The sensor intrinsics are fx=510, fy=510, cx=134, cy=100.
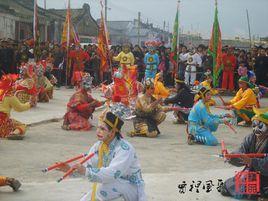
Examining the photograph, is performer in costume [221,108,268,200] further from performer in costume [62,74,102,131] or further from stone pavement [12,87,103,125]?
stone pavement [12,87,103,125]

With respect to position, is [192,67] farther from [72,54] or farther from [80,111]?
[80,111]

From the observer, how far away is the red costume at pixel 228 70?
1808cm

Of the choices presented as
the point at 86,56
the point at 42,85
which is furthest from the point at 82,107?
the point at 86,56

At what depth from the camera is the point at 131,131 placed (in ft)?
32.3

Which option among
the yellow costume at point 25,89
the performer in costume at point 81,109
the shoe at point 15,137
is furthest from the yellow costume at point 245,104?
the yellow costume at point 25,89

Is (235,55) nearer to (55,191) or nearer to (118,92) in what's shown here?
(118,92)

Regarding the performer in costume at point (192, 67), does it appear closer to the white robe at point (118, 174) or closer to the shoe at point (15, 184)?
the shoe at point (15, 184)

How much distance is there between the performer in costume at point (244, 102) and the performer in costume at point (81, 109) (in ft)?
9.95

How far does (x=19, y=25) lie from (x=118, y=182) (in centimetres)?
2595

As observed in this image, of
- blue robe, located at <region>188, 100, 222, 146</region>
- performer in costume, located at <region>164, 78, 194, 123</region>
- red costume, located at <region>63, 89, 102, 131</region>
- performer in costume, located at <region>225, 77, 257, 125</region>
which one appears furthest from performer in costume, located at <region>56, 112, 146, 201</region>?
performer in costume, located at <region>164, 78, 194, 123</region>

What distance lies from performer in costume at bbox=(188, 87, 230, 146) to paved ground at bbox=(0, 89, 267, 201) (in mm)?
189

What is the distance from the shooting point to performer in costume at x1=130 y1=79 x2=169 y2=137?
9773 millimetres

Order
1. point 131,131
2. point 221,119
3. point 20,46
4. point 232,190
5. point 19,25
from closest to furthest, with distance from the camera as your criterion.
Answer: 1. point 232,190
2. point 221,119
3. point 131,131
4. point 20,46
5. point 19,25

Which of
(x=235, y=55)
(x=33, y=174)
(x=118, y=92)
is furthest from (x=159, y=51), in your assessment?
(x=33, y=174)
